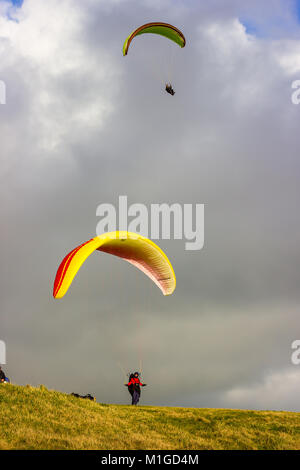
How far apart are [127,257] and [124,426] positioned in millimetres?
9265

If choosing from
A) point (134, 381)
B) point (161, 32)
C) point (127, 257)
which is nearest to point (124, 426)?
point (134, 381)

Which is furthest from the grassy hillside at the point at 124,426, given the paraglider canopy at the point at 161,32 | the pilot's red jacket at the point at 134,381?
the paraglider canopy at the point at 161,32

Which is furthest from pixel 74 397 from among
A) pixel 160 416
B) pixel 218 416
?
pixel 218 416

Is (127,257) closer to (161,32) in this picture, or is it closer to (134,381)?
(134,381)

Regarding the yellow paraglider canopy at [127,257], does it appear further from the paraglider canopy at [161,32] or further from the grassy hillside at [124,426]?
the paraglider canopy at [161,32]

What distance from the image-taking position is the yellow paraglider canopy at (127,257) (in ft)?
71.3

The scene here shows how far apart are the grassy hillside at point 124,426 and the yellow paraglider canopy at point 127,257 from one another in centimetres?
573

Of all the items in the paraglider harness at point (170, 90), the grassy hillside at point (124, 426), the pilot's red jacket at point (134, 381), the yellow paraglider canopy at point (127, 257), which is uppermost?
the paraglider harness at point (170, 90)

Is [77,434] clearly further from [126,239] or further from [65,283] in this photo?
[126,239]

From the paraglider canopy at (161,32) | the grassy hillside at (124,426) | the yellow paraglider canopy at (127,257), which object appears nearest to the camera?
the grassy hillside at (124,426)
